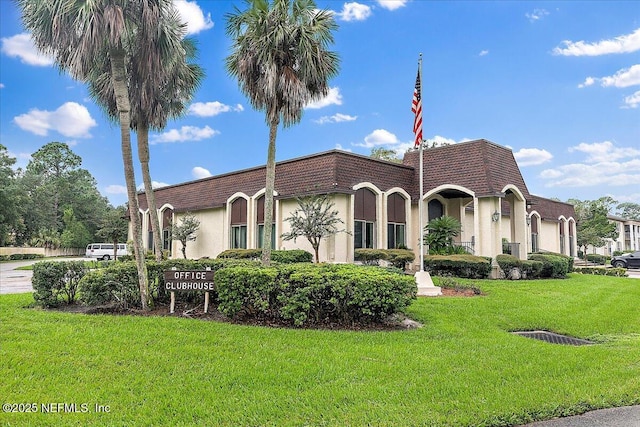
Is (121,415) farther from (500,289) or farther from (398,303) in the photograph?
(500,289)

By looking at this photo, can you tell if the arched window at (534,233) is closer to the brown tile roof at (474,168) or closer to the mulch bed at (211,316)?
the brown tile roof at (474,168)

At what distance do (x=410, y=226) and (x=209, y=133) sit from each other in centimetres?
1261

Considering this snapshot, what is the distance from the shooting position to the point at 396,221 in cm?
1962

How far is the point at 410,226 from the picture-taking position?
20094 millimetres

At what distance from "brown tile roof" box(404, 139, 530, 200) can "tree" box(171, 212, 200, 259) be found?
12941 millimetres

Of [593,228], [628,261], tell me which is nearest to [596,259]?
[593,228]

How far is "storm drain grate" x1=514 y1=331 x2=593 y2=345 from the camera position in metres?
7.55

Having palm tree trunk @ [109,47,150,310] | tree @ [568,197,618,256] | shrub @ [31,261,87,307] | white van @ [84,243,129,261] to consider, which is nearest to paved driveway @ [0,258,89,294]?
shrub @ [31,261,87,307]

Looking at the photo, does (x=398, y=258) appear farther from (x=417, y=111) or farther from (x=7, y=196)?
(x=7, y=196)

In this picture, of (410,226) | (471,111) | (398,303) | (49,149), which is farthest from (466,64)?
(49,149)

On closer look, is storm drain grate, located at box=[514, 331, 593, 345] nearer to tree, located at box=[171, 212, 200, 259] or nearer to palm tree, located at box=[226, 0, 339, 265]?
palm tree, located at box=[226, 0, 339, 265]

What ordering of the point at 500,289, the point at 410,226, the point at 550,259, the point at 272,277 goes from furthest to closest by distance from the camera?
the point at 410,226 → the point at 550,259 → the point at 500,289 → the point at 272,277

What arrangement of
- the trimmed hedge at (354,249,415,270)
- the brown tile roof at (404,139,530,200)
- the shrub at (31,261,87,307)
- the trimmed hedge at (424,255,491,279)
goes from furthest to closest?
the brown tile roof at (404,139,530,200) → the trimmed hedge at (354,249,415,270) → the trimmed hedge at (424,255,491,279) → the shrub at (31,261,87,307)

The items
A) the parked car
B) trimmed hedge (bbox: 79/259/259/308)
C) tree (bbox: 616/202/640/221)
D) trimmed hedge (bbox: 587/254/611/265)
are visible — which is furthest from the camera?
tree (bbox: 616/202/640/221)
